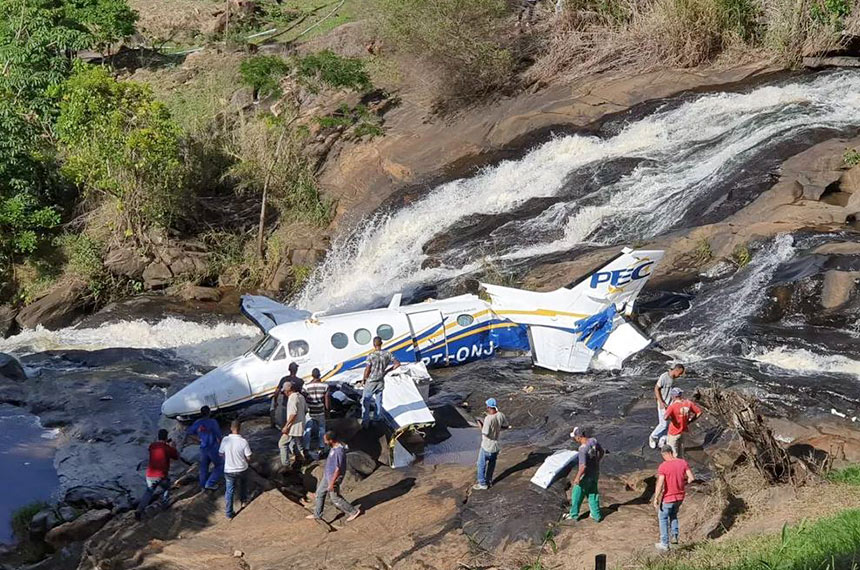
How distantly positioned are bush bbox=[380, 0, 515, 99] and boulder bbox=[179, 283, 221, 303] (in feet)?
40.6

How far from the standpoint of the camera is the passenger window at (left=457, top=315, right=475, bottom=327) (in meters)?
20.8

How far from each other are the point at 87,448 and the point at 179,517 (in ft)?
16.5

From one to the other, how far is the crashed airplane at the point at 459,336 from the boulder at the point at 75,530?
9.59 feet

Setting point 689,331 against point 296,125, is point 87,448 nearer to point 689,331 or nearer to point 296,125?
point 689,331

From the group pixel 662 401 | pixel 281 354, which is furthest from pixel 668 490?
pixel 281 354

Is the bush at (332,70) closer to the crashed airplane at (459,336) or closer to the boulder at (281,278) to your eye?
the boulder at (281,278)

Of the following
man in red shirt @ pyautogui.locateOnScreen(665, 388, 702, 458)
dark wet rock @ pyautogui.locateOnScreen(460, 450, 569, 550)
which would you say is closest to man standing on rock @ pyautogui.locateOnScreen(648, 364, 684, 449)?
man in red shirt @ pyautogui.locateOnScreen(665, 388, 702, 458)

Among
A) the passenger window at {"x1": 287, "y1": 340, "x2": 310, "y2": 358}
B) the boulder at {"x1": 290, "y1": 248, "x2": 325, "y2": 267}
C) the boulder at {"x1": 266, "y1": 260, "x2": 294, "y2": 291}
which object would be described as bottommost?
the boulder at {"x1": 266, "y1": 260, "x2": 294, "y2": 291}

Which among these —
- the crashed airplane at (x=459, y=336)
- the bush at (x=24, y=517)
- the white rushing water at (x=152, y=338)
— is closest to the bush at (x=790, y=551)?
the crashed airplane at (x=459, y=336)

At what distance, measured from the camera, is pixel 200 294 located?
30.1 metres

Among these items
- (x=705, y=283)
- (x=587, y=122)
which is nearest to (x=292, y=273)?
(x=587, y=122)

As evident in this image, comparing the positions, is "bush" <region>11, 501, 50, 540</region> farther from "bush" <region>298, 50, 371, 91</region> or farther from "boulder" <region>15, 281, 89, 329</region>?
"bush" <region>298, 50, 371, 91</region>

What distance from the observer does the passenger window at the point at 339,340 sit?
1958cm

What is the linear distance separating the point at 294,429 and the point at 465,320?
5.80m
